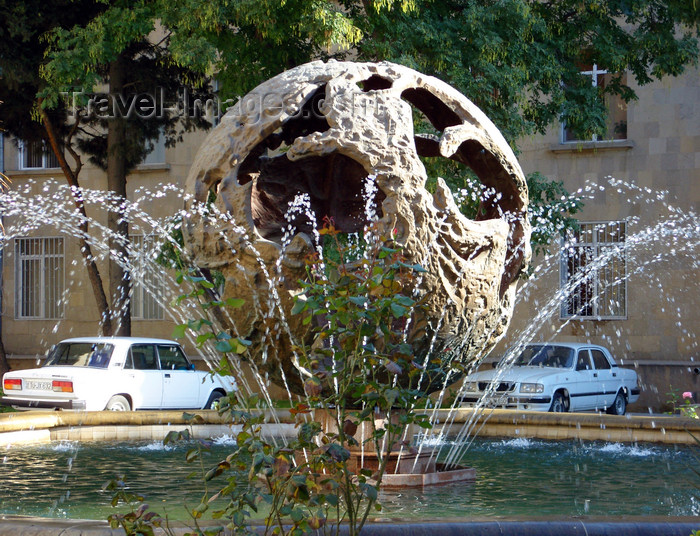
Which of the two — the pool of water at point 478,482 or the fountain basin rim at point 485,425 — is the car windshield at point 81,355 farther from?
the pool of water at point 478,482

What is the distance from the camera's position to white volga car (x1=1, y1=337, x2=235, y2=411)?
13062 mm

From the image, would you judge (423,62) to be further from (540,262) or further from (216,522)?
(216,522)

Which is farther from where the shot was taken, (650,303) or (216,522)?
(650,303)

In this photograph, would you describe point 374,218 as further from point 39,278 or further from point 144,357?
point 39,278

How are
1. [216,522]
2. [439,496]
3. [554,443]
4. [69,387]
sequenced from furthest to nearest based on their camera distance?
[69,387]
[554,443]
[439,496]
[216,522]

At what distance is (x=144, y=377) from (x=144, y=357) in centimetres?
52

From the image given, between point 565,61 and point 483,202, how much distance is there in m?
8.89

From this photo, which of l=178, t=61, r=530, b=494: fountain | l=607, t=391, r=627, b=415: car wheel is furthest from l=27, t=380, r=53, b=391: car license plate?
l=607, t=391, r=627, b=415: car wheel

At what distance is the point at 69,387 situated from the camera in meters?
13.1

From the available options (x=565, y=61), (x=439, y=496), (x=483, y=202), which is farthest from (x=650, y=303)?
(x=439, y=496)

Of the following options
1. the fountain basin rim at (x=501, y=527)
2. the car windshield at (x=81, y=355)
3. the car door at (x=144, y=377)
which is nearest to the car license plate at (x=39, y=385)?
the car windshield at (x=81, y=355)

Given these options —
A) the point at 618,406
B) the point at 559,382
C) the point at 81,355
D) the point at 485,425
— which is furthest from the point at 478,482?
the point at 618,406

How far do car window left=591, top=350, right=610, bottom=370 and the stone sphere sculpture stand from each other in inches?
398

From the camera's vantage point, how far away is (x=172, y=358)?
50.8 ft
